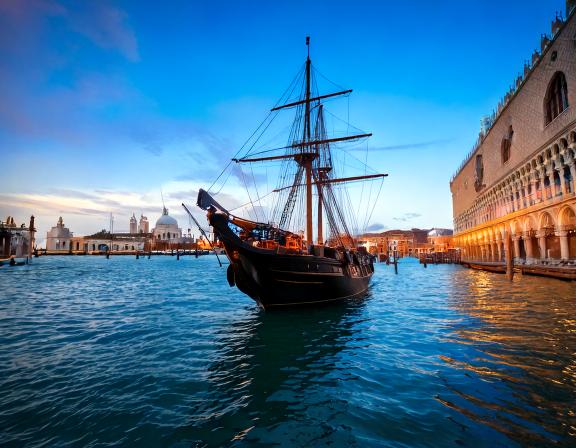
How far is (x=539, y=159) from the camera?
34.0 metres

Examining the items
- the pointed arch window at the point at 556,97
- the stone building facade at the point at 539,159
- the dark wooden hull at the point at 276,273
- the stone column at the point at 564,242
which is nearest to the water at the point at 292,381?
the dark wooden hull at the point at 276,273

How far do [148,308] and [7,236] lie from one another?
68204 mm

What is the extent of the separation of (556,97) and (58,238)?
211815 millimetres

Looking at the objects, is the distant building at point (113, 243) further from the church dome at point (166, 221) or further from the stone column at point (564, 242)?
the stone column at point (564, 242)

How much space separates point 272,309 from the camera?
14922 mm

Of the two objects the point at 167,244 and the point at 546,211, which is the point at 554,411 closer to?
the point at 546,211

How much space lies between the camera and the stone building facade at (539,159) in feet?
93.4

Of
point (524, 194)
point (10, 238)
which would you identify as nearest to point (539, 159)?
point (524, 194)

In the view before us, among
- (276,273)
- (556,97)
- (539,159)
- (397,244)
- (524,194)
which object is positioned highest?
(556,97)

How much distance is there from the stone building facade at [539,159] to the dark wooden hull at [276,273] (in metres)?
25.8

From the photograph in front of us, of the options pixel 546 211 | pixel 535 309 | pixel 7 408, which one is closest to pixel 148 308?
pixel 7 408

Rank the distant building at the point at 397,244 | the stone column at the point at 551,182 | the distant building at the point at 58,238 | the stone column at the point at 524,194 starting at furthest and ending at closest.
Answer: the distant building at the point at 58,238 < the distant building at the point at 397,244 < the stone column at the point at 524,194 < the stone column at the point at 551,182

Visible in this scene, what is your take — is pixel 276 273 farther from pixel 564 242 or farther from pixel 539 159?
pixel 539 159

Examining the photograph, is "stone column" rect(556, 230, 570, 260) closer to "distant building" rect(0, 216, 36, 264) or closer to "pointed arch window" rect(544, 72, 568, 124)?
"pointed arch window" rect(544, 72, 568, 124)
